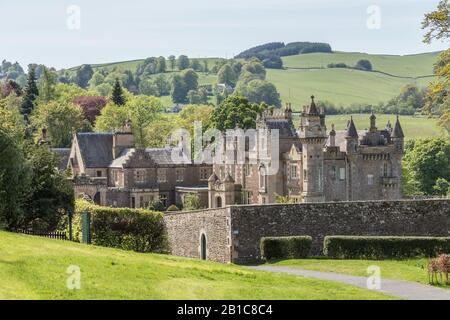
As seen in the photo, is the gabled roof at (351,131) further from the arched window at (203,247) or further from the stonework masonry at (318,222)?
the stonework masonry at (318,222)

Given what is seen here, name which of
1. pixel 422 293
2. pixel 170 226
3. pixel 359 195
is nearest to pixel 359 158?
pixel 359 195

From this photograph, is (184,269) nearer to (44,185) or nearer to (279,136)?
(44,185)

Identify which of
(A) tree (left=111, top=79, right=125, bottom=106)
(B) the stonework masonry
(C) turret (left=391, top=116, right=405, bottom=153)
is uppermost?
(A) tree (left=111, top=79, right=125, bottom=106)

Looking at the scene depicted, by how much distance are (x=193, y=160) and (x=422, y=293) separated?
7953cm

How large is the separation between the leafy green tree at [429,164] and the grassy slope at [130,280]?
93.5 m

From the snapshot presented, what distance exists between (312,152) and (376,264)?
48905 mm

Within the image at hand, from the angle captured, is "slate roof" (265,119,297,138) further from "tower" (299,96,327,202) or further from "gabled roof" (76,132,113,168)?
"gabled roof" (76,132,113,168)

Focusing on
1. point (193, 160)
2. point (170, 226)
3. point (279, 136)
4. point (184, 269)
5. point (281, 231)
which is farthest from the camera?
point (193, 160)

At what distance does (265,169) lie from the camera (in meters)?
99.3

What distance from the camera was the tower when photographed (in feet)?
312

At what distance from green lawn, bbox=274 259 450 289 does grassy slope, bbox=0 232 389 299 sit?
595 cm

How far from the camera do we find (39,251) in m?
37.9

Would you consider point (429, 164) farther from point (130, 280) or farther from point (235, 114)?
point (130, 280)

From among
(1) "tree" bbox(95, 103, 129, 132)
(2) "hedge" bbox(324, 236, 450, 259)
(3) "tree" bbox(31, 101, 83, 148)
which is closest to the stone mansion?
(3) "tree" bbox(31, 101, 83, 148)
